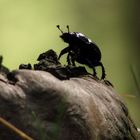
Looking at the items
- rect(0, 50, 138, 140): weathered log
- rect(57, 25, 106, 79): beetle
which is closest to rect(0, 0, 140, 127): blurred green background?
rect(57, 25, 106, 79): beetle

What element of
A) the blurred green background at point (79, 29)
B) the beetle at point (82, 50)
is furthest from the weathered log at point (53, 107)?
the blurred green background at point (79, 29)

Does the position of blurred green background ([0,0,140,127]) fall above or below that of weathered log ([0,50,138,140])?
above

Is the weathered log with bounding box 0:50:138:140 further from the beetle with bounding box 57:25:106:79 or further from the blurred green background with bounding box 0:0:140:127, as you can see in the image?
the blurred green background with bounding box 0:0:140:127

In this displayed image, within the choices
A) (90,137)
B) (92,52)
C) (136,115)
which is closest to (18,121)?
(90,137)

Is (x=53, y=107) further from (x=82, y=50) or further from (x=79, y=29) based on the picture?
(x=79, y=29)

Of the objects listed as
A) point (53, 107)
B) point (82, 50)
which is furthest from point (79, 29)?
point (53, 107)
